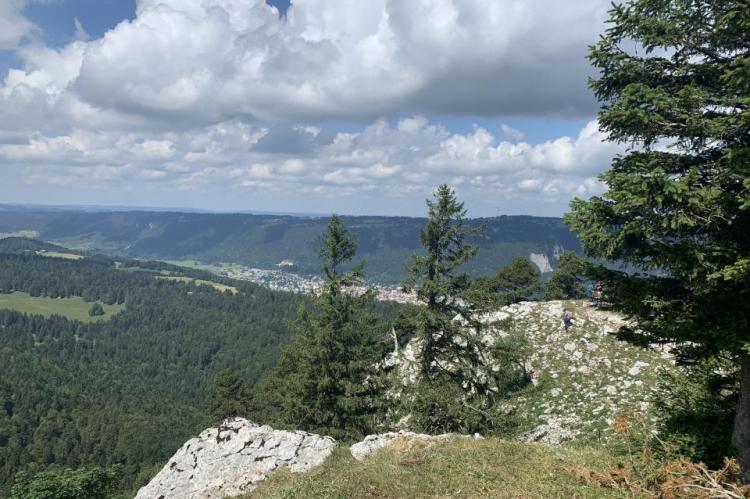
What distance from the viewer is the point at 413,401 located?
1748 cm

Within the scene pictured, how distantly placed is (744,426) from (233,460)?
1405cm

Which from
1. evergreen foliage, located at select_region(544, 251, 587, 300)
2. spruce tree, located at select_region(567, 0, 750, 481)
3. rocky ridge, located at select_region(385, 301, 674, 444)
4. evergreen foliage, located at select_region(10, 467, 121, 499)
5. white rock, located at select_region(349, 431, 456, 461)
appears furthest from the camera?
evergreen foliage, located at select_region(544, 251, 587, 300)

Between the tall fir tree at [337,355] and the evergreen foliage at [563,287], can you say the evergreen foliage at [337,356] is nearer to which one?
the tall fir tree at [337,355]

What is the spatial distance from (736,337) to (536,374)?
17547 millimetres

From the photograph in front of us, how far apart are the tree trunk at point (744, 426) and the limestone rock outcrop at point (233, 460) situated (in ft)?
34.6

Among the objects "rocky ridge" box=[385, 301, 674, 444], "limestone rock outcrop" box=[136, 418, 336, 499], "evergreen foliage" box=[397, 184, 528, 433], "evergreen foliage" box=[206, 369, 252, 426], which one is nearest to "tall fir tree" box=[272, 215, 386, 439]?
"rocky ridge" box=[385, 301, 674, 444]

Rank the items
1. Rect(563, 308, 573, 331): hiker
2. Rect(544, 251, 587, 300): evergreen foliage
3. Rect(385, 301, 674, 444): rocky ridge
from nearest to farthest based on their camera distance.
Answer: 1. Rect(385, 301, 674, 444): rocky ridge
2. Rect(563, 308, 573, 331): hiker
3. Rect(544, 251, 587, 300): evergreen foliage

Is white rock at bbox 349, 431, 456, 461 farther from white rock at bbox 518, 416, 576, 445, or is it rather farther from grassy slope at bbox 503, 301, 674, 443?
grassy slope at bbox 503, 301, 674, 443

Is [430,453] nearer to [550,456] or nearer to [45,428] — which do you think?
[550,456]

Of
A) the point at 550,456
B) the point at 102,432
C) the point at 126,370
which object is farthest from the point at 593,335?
the point at 126,370

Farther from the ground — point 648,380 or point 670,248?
point 670,248

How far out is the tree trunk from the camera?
28.7 feet

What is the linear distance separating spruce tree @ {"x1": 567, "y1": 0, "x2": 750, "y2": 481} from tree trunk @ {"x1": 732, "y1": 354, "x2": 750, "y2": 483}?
0.07ft

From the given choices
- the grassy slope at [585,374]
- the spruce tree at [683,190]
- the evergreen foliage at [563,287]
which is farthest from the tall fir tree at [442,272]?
the evergreen foliage at [563,287]
